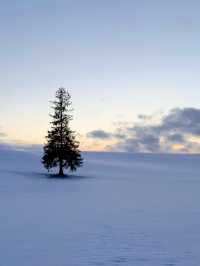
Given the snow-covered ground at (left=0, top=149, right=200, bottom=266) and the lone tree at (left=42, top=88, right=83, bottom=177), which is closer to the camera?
the snow-covered ground at (left=0, top=149, right=200, bottom=266)

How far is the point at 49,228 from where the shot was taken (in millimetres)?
14555

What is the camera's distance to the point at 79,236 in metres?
13.0

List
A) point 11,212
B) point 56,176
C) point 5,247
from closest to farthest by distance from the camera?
point 5,247
point 11,212
point 56,176

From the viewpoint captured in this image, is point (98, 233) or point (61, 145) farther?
point (61, 145)

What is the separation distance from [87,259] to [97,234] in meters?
3.46

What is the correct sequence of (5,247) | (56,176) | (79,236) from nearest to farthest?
1. (5,247)
2. (79,236)
3. (56,176)

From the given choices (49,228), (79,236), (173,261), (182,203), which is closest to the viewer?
(173,261)

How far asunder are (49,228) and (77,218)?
264 centimetres

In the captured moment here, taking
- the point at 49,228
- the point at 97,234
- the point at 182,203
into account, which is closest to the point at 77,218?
the point at 49,228

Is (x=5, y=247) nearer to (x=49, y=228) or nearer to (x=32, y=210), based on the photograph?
(x=49, y=228)

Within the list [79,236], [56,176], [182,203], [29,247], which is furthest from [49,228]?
[56,176]

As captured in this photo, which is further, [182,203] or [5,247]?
[182,203]

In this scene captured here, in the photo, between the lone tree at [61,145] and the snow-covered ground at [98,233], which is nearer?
the snow-covered ground at [98,233]

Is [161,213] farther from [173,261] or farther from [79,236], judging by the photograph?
[173,261]
